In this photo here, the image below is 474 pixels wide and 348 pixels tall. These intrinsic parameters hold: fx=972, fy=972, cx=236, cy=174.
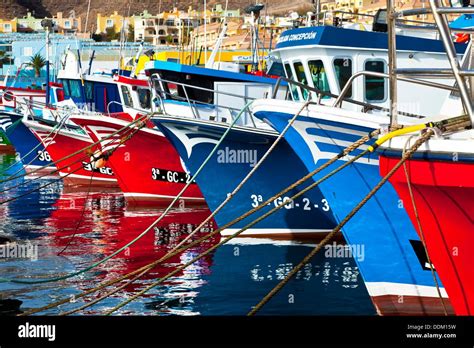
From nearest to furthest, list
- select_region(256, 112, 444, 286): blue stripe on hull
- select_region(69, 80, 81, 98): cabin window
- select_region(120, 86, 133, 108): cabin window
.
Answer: select_region(256, 112, 444, 286): blue stripe on hull < select_region(120, 86, 133, 108): cabin window < select_region(69, 80, 81, 98): cabin window

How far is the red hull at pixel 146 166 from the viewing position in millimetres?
20266

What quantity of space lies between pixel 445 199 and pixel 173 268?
22.8 ft

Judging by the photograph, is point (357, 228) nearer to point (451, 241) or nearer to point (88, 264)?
point (451, 241)

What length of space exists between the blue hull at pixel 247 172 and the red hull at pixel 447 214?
695cm

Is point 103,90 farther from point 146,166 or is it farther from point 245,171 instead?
point 245,171

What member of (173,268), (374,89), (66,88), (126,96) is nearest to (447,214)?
(374,89)

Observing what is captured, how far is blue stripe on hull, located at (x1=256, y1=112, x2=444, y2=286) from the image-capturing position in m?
10.6

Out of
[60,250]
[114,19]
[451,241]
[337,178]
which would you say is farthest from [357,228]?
[114,19]

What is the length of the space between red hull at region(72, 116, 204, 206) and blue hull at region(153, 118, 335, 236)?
404cm

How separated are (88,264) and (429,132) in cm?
791

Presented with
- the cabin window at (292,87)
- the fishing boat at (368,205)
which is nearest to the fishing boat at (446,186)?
the fishing boat at (368,205)

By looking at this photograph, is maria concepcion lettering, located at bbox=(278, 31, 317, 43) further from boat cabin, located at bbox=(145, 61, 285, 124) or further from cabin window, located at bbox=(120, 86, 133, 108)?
cabin window, located at bbox=(120, 86, 133, 108)

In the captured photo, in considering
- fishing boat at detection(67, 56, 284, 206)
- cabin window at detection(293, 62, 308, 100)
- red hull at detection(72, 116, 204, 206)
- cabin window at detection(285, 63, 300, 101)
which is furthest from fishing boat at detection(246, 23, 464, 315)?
red hull at detection(72, 116, 204, 206)

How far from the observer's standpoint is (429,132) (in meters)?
7.07
